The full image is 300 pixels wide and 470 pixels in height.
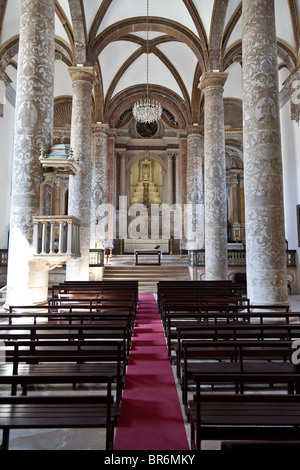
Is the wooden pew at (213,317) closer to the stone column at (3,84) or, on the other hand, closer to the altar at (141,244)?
the stone column at (3,84)

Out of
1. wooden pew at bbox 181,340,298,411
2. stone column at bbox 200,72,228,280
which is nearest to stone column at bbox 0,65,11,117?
stone column at bbox 200,72,228,280

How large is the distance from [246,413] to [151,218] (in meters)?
21.3

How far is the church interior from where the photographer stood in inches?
114

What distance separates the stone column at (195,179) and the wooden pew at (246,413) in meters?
16.3

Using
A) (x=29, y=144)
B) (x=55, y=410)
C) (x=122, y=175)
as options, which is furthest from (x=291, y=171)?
(x=55, y=410)

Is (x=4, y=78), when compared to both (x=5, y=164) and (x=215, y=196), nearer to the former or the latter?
(x=5, y=164)

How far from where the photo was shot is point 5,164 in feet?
54.7

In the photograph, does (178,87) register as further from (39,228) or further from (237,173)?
(39,228)

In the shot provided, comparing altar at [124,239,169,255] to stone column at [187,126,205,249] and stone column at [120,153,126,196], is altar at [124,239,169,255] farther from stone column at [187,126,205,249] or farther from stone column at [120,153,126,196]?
stone column at [120,153,126,196]

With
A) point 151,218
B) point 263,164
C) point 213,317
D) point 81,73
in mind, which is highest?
point 81,73

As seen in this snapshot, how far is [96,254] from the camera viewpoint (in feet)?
47.3

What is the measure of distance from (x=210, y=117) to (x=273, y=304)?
8.08m
